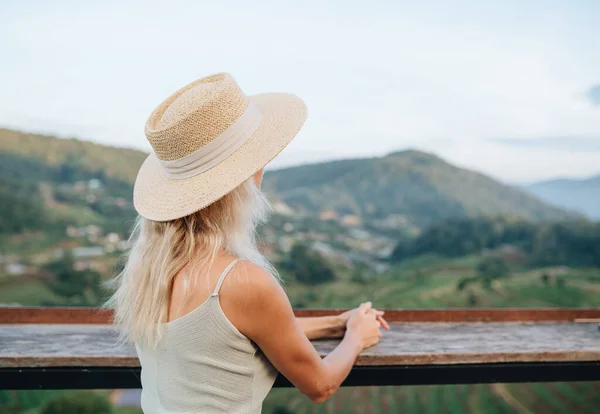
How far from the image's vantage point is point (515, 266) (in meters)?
9.05

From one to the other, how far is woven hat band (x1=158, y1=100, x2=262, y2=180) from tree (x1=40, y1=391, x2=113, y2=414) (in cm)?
133

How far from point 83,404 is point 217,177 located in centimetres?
162

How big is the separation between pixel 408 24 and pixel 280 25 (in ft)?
6.38

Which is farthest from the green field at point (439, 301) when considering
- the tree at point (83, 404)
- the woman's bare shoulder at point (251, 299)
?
the woman's bare shoulder at point (251, 299)

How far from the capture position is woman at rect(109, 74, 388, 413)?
112cm

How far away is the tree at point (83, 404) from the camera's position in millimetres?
2162

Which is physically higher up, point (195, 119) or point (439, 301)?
point (195, 119)

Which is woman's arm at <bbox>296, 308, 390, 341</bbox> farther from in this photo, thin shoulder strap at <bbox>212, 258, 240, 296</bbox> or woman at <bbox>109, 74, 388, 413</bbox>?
thin shoulder strap at <bbox>212, 258, 240, 296</bbox>

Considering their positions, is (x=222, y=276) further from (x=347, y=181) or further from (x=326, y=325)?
(x=347, y=181)

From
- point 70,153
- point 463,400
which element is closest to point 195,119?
point 463,400

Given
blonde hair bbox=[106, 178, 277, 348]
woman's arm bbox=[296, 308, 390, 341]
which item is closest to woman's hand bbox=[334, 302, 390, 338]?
woman's arm bbox=[296, 308, 390, 341]

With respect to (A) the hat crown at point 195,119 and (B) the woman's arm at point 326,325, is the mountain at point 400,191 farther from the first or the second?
(A) the hat crown at point 195,119

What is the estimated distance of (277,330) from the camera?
1.13 meters

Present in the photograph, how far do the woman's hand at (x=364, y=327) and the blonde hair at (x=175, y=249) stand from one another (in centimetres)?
27
